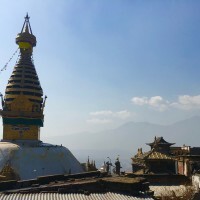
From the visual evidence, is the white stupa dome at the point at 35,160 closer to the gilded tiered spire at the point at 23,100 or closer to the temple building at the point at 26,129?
the temple building at the point at 26,129

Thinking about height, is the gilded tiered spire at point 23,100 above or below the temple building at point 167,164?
above

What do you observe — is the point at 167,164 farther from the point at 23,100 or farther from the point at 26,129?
the point at 23,100

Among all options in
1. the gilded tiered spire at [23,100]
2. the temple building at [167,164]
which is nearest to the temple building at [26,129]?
the gilded tiered spire at [23,100]

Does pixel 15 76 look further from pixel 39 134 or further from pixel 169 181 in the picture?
pixel 169 181

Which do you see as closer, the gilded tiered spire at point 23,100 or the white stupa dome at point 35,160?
the white stupa dome at point 35,160

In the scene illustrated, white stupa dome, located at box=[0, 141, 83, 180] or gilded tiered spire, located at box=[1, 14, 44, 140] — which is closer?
white stupa dome, located at box=[0, 141, 83, 180]

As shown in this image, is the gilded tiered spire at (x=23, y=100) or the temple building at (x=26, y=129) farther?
the gilded tiered spire at (x=23, y=100)

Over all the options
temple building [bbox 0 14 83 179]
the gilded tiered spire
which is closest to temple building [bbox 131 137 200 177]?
temple building [bbox 0 14 83 179]

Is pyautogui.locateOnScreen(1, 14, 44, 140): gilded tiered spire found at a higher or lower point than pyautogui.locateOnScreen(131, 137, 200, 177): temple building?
higher

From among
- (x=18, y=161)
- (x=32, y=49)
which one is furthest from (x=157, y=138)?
(x=32, y=49)

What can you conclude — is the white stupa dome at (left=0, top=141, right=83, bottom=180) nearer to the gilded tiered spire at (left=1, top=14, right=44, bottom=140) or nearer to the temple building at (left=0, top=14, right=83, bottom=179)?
the temple building at (left=0, top=14, right=83, bottom=179)

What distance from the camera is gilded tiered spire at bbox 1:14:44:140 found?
4891 cm

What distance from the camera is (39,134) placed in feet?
166

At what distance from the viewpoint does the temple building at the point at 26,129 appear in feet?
137
